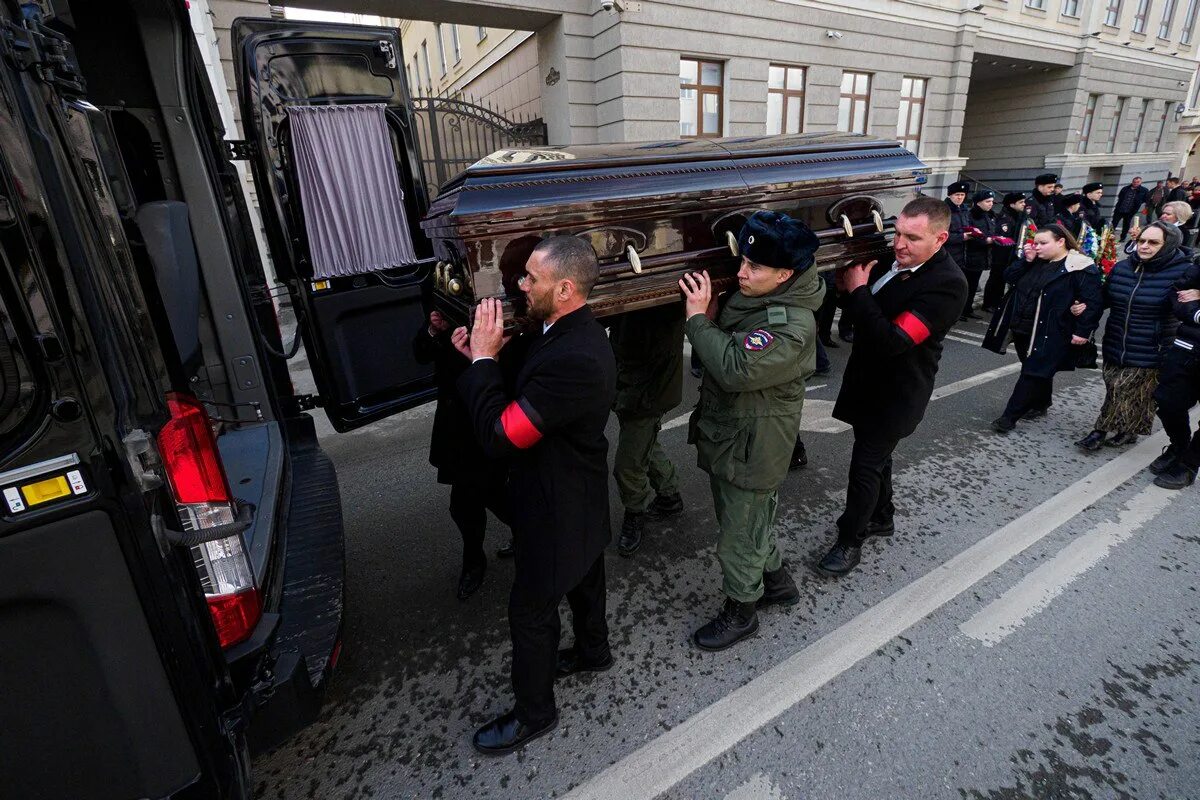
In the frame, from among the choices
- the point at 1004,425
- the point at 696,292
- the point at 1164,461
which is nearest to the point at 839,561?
the point at 696,292

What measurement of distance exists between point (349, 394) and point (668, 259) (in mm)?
2331

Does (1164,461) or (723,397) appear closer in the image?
(723,397)

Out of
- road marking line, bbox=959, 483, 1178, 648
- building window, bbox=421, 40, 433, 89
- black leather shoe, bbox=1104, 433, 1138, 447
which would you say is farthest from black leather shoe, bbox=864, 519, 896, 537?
building window, bbox=421, 40, 433, 89

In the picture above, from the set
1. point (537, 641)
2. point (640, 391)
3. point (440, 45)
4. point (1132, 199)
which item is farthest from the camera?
point (440, 45)

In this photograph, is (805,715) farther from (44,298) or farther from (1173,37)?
(1173,37)

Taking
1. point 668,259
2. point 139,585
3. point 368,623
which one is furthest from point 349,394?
point 139,585

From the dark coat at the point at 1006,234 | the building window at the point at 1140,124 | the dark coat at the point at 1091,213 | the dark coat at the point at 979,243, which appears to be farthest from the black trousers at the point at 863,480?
the building window at the point at 1140,124

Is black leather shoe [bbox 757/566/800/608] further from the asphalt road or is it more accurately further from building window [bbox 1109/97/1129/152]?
building window [bbox 1109/97/1129/152]

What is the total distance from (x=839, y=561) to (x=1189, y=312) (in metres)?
2.63

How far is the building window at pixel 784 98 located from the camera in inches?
429

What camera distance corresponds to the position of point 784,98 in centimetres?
1113

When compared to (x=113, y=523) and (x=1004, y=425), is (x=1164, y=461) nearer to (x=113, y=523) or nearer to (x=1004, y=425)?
(x=1004, y=425)

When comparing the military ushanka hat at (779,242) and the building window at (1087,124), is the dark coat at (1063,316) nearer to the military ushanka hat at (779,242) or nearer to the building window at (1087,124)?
the military ushanka hat at (779,242)

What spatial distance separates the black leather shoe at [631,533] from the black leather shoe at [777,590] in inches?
27.9
